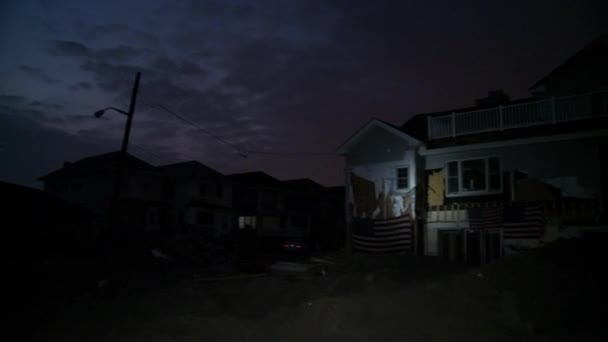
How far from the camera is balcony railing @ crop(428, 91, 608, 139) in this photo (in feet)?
57.6

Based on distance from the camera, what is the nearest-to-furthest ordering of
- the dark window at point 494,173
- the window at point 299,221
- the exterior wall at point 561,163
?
1. the exterior wall at point 561,163
2. the dark window at point 494,173
3. the window at point 299,221

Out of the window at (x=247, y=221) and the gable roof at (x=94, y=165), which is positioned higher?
the gable roof at (x=94, y=165)

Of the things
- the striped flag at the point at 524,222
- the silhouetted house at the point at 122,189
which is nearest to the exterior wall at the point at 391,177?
the striped flag at the point at 524,222

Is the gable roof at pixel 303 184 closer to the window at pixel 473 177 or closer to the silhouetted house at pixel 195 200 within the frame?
the silhouetted house at pixel 195 200

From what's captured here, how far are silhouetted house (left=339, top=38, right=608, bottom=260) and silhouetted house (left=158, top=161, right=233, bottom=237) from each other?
20.5 meters

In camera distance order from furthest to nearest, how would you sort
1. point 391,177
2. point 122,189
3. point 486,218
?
1. point 122,189
2. point 391,177
3. point 486,218

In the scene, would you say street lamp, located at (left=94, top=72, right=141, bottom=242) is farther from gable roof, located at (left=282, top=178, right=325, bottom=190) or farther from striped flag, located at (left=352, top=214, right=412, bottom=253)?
gable roof, located at (left=282, top=178, right=325, bottom=190)

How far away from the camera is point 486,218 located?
18.8 metres

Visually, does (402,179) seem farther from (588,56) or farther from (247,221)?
(247,221)

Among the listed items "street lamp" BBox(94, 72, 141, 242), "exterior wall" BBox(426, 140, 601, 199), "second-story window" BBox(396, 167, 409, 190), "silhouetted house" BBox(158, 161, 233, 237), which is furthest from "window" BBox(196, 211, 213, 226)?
"exterior wall" BBox(426, 140, 601, 199)

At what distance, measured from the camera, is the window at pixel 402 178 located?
21172 millimetres

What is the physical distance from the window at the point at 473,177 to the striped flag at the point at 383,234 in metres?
2.34

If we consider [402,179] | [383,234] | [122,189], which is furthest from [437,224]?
[122,189]

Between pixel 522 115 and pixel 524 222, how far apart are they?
4.21 metres
